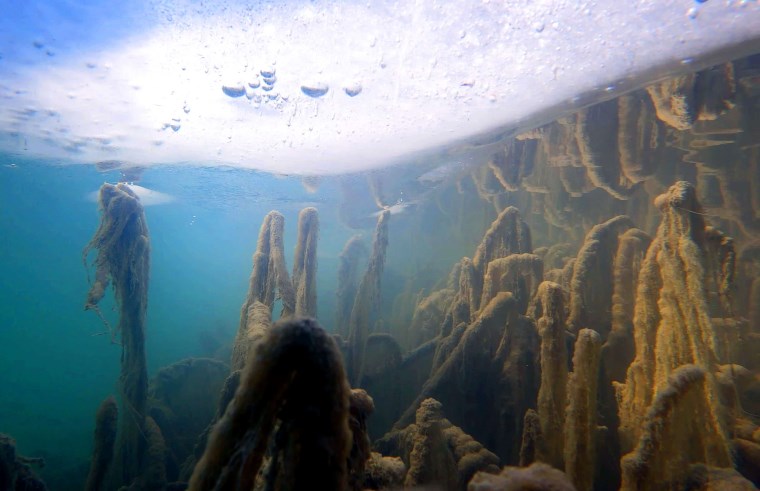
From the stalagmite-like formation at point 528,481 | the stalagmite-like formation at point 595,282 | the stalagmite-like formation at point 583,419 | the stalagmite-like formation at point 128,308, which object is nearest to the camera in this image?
the stalagmite-like formation at point 528,481

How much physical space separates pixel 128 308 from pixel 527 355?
6.01 metres

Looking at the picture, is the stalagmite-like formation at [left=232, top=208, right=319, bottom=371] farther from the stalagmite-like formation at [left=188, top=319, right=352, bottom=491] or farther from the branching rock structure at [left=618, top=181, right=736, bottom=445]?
the branching rock structure at [left=618, top=181, right=736, bottom=445]

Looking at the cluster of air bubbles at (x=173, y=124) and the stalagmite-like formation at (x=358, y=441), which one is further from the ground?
the cluster of air bubbles at (x=173, y=124)

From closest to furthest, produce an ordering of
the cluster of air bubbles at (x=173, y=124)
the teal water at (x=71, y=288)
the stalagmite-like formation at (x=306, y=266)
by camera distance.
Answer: the stalagmite-like formation at (x=306, y=266) → the cluster of air bubbles at (x=173, y=124) → the teal water at (x=71, y=288)

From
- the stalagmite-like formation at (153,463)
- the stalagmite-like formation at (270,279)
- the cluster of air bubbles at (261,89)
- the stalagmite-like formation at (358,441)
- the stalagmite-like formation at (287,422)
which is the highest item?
the cluster of air bubbles at (261,89)

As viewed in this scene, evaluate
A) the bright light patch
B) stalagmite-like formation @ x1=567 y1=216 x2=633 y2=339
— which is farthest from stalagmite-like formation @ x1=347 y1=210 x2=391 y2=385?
stalagmite-like formation @ x1=567 y1=216 x2=633 y2=339

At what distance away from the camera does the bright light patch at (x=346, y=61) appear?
5156 millimetres

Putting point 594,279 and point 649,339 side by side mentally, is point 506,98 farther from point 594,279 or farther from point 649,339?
point 649,339

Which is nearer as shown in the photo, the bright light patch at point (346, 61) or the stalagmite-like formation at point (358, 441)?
the stalagmite-like formation at point (358, 441)

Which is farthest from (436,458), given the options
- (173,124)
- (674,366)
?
(173,124)

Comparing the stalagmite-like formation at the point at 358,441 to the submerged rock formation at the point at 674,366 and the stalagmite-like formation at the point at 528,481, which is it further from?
the submerged rock formation at the point at 674,366

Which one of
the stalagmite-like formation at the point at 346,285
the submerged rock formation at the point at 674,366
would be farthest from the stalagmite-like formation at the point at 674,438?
the stalagmite-like formation at the point at 346,285

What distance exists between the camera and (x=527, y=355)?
466cm

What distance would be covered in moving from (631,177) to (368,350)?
21.9 ft
